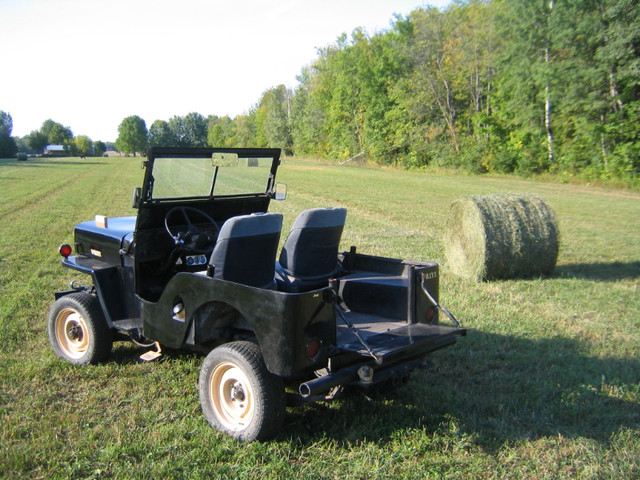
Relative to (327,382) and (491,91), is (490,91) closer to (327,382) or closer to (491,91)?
(491,91)

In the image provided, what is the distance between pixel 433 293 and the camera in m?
3.95

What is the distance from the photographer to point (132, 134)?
364ft

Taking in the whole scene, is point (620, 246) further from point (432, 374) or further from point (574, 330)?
point (432, 374)

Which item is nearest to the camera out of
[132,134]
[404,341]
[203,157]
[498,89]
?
[404,341]

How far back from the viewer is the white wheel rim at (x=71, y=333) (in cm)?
456

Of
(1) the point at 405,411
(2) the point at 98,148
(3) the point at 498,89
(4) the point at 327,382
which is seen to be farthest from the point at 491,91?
(2) the point at 98,148

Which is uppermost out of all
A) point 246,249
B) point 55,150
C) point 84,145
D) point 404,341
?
point 84,145

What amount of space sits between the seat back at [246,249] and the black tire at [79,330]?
1407 mm

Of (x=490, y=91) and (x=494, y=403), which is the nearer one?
(x=494, y=403)

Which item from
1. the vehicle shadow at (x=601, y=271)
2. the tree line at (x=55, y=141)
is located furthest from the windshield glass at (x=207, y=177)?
the tree line at (x=55, y=141)

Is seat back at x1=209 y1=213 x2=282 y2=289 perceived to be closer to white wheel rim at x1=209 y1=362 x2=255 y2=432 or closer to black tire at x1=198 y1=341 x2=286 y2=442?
black tire at x1=198 y1=341 x2=286 y2=442

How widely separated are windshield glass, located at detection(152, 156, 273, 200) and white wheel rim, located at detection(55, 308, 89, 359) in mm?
1365

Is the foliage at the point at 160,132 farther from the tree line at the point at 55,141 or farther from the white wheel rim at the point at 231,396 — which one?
the white wheel rim at the point at 231,396

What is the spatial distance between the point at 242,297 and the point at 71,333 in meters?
2.25
